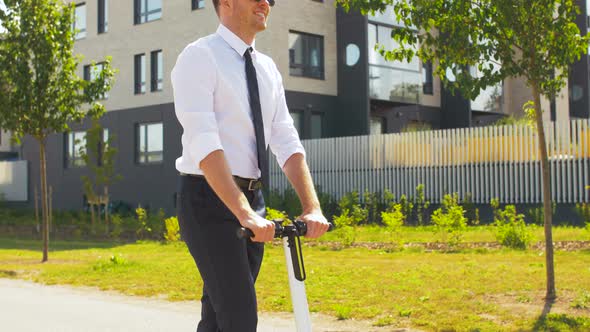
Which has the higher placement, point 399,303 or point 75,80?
point 75,80

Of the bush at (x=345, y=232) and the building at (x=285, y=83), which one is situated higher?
the building at (x=285, y=83)

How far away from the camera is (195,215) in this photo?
11.9ft

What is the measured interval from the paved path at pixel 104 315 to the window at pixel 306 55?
19.1 meters

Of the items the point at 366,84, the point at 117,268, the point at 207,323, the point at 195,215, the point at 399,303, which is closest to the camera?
the point at 195,215

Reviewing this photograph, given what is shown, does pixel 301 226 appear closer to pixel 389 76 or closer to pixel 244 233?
pixel 244 233

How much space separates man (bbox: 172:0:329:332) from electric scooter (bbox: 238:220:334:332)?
105 mm

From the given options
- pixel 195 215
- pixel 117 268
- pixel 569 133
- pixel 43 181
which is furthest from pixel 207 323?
pixel 569 133

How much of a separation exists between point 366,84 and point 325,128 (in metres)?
2.19

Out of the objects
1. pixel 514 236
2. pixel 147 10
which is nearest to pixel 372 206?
pixel 514 236

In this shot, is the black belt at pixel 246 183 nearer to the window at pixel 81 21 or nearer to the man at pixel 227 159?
the man at pixel 227 159

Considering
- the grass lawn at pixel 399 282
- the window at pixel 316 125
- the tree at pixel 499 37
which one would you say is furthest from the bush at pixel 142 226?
the tree at pixel 499 37

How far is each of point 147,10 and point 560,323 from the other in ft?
87.8

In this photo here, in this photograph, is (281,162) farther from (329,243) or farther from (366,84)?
(366,84)

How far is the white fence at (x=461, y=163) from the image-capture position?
72.0ft
